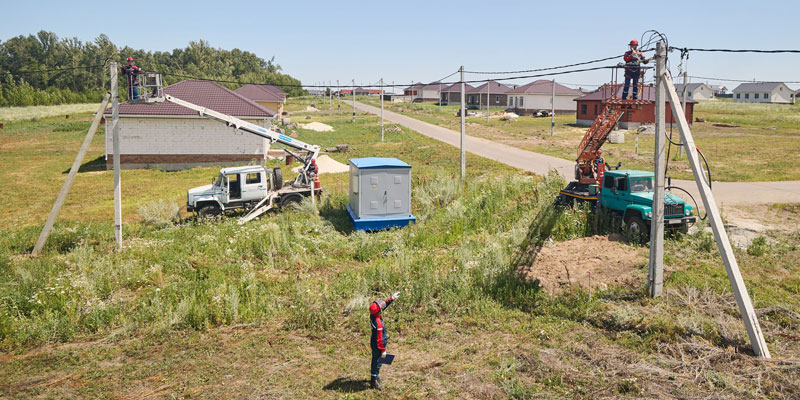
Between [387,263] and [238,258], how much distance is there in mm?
4290

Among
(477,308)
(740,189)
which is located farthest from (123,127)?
(740,189)

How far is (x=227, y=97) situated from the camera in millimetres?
36031

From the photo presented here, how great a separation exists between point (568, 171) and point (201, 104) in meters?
23.4

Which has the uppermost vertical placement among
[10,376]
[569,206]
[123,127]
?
[123,127]

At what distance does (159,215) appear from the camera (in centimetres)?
1855

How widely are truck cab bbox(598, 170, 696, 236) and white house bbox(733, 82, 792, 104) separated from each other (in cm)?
11910

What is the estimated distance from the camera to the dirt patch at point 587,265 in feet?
40.3

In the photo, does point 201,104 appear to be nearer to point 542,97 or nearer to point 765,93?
Answer: point 542,97

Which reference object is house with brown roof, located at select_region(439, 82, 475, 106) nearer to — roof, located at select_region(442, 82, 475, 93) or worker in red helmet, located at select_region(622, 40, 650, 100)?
roof, located at select_region(442, 82, 475, 93)

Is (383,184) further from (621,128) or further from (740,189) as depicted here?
(621,128)

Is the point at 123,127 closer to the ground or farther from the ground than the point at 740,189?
farther from the ground

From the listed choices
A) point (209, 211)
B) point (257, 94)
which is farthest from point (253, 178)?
point (257, 94)

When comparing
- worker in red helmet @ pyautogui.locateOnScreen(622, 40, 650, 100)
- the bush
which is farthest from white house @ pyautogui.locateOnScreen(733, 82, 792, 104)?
the bush

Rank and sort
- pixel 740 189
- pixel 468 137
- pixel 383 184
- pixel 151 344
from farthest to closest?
pixel 468 137
pixel 740 189
pixel 383 184
pixel 151 344
